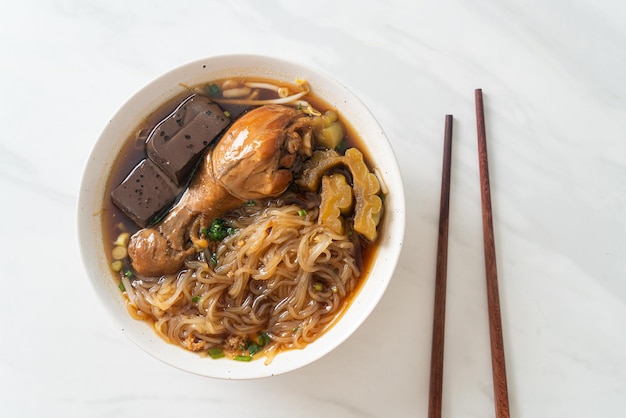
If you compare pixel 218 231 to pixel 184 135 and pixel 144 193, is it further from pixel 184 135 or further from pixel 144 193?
pixel 184 135

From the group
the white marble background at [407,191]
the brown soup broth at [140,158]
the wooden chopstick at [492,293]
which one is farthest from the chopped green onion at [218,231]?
the wooden chopstick at [492,293]

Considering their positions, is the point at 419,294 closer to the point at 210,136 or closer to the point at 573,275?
the point at 573,275

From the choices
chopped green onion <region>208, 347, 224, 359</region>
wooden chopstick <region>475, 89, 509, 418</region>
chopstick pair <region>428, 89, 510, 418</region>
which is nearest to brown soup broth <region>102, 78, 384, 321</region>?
chopstick pair <region>428, 89, 510, 418</region>

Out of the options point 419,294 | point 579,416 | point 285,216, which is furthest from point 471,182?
point 579,416

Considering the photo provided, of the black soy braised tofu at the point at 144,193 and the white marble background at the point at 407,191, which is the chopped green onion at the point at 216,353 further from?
the black soy braised tofu at the point at 144,193

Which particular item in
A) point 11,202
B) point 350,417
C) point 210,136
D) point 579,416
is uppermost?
point 210,136

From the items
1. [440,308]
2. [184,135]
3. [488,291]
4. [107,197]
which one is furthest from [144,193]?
[488,291]
